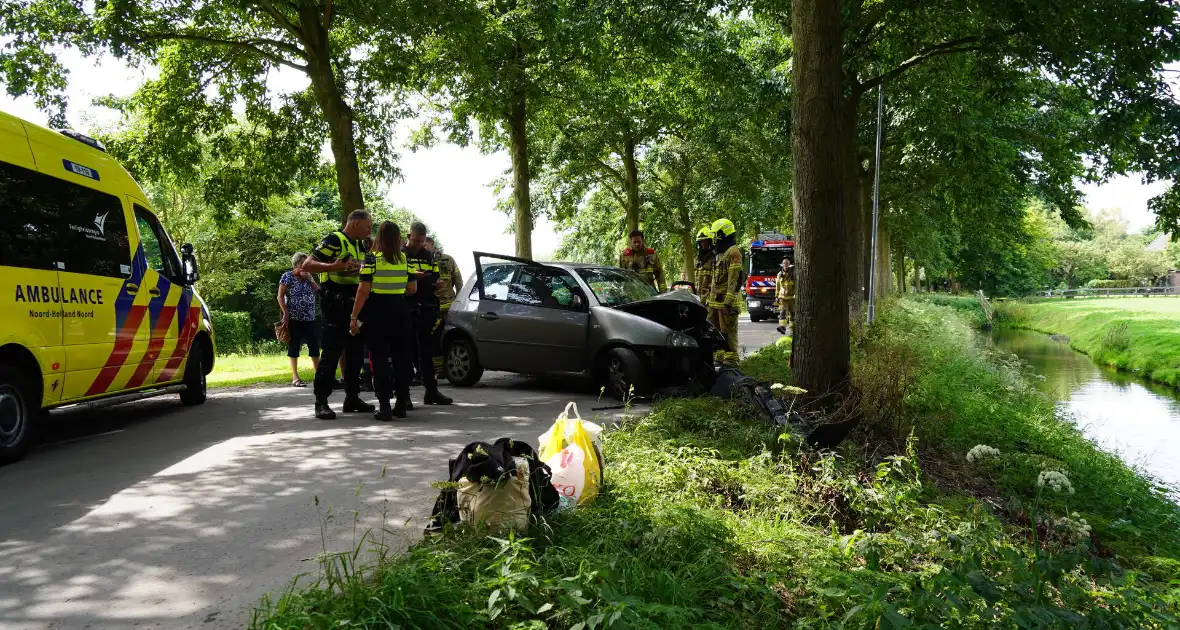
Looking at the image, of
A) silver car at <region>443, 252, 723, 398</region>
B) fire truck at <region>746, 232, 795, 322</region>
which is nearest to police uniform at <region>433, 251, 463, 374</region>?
silver car at <region>443, 252, 723, 398</region>

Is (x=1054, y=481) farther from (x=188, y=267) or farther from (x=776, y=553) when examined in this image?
(x=188, y=267)

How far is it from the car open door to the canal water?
6555 millimetres

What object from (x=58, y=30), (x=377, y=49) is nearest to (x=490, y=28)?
(x=377, y=49)

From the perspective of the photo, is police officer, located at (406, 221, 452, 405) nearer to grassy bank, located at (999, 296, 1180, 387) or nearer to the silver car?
the silver car

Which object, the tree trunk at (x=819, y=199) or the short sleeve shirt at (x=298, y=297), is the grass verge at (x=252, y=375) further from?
the tree trunk at (x=819, y=199)

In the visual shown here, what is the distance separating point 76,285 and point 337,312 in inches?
86.0

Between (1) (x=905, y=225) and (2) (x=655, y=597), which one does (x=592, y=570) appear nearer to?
(2) (x=655, y=597)

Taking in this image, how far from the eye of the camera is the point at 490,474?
3842 millimetres

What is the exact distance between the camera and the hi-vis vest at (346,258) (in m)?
7.73

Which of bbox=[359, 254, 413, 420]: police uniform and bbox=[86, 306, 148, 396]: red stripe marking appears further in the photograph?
bbox=[359, 254, 413, 420]: police uniform

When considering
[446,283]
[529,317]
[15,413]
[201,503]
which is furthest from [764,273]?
[201,503]

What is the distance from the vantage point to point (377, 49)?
51.9 feet

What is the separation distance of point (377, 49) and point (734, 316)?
984 cm

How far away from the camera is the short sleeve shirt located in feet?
36.0
